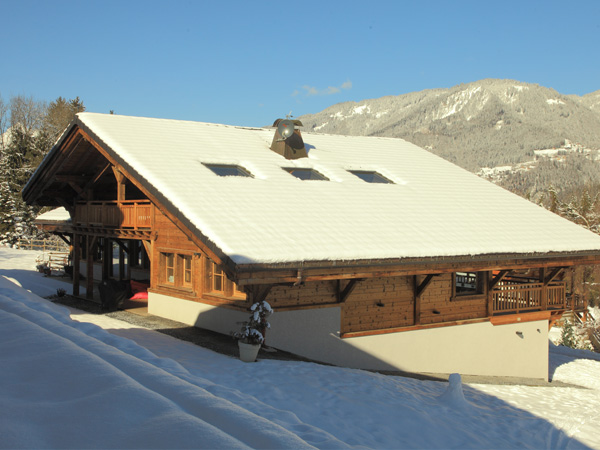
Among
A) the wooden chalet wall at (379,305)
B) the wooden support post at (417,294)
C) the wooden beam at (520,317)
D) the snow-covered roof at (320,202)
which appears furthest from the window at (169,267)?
the wooden beam at (520,317)

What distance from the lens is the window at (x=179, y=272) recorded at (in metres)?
15.0

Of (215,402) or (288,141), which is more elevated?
(288,141)

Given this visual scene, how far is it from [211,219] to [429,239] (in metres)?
5.44

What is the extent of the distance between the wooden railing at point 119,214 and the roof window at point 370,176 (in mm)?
6833

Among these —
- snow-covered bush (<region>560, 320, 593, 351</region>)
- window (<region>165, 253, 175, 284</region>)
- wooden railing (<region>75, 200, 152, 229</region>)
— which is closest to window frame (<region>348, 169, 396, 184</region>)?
window (<region>165, 253, 175, 284</region>)

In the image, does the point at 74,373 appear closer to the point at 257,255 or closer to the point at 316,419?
the point at 316,419

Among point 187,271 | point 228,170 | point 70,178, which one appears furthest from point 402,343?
point 70,178

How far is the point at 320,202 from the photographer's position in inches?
559

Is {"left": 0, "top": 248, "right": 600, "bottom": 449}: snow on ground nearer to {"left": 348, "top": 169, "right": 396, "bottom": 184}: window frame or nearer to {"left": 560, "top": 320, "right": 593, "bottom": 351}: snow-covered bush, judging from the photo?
{"left": 348, "top": 169, "right": 396, "bottom": 184}: window frame

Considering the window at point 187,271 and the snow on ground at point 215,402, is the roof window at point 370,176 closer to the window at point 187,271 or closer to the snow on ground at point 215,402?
the window at point 187,271

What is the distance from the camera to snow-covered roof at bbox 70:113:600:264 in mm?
11352

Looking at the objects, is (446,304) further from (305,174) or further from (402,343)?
(305,174)

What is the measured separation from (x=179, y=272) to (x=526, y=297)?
427 inches

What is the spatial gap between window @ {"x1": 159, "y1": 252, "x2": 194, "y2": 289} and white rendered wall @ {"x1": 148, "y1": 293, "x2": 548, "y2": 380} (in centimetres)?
48
